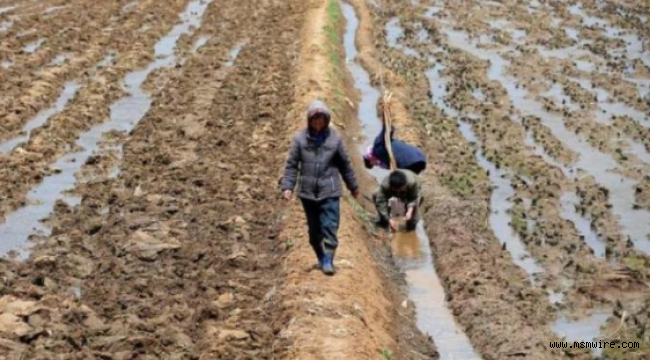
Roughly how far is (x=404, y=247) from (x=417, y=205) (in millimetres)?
534

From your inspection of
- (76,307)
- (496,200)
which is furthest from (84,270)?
(496,200)

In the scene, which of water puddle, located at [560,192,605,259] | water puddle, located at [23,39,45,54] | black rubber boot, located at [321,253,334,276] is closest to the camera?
black rubber boot, located at [321,253,334,276]

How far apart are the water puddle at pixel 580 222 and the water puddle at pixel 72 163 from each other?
598 cm

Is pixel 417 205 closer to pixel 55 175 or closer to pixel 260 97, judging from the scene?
pixel 55 175

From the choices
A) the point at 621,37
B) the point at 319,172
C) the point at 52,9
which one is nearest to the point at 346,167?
the point at 319,172

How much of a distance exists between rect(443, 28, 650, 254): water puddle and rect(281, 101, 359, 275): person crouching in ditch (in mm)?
4010

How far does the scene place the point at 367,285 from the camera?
8.72 metres

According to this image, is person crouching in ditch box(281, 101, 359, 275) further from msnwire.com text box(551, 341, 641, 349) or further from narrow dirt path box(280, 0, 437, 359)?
msnwire.com text box(551, 341, 641, 349)

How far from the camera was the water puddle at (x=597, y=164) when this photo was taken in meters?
10.8

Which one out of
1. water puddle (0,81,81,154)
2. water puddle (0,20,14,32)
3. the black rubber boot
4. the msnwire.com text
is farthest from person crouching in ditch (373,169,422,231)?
water puddle (0,20,14,32)

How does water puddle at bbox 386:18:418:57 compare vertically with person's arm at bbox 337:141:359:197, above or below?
below

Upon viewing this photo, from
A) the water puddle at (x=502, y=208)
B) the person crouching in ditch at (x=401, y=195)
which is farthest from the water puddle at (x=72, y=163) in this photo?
the water puddle at (x=502, y=208)

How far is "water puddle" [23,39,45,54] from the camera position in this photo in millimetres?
→ 19094

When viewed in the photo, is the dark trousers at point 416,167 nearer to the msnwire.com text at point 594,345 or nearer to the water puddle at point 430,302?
the water puddle at point 430,302
